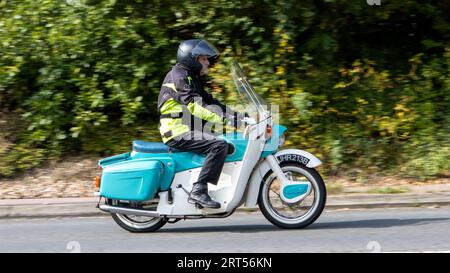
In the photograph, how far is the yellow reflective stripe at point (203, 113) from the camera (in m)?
7.64

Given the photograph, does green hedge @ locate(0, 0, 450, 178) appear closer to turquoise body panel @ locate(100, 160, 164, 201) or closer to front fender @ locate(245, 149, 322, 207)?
front fender @ locate(245, 149, 322, 207)

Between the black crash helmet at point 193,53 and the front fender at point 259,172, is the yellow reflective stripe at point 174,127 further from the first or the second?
the front fender at point 259,172

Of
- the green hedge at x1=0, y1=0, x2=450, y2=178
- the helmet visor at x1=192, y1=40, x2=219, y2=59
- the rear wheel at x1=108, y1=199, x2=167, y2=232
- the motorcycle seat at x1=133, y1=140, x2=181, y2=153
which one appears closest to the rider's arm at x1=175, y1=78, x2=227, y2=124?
the helmet visor at x1=192, y1=40, x2=219, y2=59

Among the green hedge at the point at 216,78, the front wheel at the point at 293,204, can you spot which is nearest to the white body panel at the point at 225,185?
the front wheel at the point at 293,204

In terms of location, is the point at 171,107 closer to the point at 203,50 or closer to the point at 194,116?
the point at 194,116

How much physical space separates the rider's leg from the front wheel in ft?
1.69

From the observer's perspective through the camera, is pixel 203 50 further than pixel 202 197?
Yes

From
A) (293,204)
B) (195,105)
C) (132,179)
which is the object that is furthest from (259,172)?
(132,179)

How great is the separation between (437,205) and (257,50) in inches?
151

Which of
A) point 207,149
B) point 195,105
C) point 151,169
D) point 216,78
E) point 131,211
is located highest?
point 195,105

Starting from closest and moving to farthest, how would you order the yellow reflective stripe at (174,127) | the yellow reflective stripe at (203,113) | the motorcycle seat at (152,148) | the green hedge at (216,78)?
the yellow reflective stripe at (203,113) < the yellow reflective stripe at (174,127) < the motorcycle seat at (152,148) < the green hedge at (216,78)

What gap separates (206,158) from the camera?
25.4 ft

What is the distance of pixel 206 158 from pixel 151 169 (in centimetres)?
55

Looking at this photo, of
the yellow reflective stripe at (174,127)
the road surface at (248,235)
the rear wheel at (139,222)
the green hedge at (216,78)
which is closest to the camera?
the road surface at (248,235)
